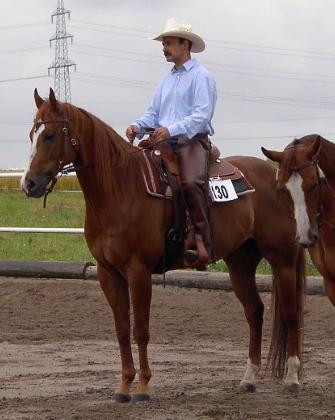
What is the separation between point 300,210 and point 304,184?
0.57 ft

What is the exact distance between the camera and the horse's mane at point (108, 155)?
7.70 meters

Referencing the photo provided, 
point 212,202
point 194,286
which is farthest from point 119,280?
point 194,286

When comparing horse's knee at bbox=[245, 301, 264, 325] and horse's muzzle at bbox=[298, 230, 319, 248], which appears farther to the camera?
horse's knee at bbox=[245, 301, 264, 325]

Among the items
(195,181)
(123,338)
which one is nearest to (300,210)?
(195,181)

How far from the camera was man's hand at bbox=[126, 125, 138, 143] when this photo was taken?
27.1ft

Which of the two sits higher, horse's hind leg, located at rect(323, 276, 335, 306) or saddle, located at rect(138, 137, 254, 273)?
saddle, located at rect(138, 137, 254, 273)

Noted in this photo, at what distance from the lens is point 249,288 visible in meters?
8.75

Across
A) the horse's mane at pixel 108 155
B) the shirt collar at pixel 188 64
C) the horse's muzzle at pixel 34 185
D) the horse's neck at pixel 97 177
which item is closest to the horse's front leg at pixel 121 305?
the horse's neck at pixel 97 177

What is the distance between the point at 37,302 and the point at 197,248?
4866 millimetres

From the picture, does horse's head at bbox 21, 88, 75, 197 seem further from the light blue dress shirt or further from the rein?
the rein

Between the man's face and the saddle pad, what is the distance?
770 millimetres

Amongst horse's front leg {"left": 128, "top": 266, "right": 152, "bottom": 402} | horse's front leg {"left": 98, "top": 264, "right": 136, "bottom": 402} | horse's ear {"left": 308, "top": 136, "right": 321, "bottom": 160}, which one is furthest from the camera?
horse's front leg {"left": 98, "top": 264, "right": 136, "bottom": 402}

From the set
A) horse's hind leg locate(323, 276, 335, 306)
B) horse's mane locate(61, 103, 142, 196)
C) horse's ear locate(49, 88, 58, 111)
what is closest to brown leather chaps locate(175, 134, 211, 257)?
horse's mane locate(61, 103, 142, 196)

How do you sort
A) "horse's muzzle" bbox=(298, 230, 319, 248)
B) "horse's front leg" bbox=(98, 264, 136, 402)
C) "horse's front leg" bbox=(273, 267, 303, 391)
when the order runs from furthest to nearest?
1. "horse's front leg" bbox=(273, 267, 303, 391)
2. "horse's front leg" bbox=(98, 264, 136, 402)
3. "horse's muzzle" bbox=(298, 230, 319, 248)
